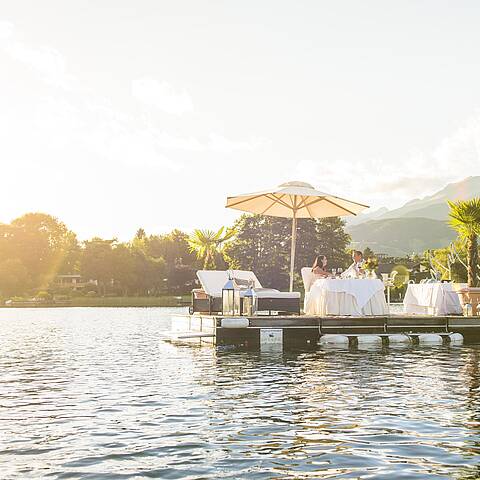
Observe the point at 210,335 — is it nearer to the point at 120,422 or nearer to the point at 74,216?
the point at 120,422

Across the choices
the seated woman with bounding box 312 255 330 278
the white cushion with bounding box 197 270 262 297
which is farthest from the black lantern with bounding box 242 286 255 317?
the seated woman with bounding box 312 255 330 278

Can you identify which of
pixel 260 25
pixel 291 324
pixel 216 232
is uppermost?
pixel 260 25

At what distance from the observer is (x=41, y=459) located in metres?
5.59

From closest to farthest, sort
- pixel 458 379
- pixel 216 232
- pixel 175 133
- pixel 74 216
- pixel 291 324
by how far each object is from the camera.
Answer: pixel 458 379
pixel 291 324
pixel 175 133
pixel 216 232
pixel 74 216

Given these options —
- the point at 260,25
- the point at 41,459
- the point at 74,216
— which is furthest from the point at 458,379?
the point at 74,216

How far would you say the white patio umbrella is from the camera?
18312 millimetres

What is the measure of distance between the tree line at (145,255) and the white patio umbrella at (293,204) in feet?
120

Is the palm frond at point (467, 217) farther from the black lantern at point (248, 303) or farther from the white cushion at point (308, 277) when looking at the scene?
the black lantern at point (248, 303)

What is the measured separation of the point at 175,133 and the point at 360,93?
7.68 m

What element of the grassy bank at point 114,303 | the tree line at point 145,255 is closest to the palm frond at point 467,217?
the tree line at point 145,255

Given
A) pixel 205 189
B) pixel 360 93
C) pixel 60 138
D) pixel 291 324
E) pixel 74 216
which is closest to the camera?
pixel 291 324

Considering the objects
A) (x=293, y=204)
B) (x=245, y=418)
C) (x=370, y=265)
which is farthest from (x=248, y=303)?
(x=245, y=418)

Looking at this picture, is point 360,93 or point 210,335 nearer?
point 210,335

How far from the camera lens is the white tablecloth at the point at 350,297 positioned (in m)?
16.3
